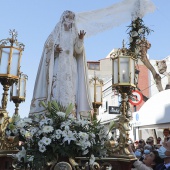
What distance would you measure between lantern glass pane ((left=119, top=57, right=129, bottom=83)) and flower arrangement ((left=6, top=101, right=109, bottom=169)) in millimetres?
1625

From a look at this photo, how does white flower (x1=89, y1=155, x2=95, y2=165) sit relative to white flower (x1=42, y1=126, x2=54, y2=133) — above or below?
below

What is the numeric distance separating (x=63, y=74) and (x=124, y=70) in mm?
1510

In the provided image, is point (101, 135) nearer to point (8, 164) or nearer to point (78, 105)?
point (8, 164)

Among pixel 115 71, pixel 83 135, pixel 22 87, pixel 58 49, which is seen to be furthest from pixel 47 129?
pixel 22 87

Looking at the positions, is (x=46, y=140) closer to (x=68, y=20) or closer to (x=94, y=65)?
(x=68, y=20)

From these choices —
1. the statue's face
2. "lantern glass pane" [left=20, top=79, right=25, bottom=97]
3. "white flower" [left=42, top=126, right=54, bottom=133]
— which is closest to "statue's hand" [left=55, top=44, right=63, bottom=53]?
the statue's face

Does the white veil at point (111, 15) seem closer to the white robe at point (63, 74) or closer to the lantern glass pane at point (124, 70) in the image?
the white robe at point (63, 74)

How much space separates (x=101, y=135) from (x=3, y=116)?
5.38ft

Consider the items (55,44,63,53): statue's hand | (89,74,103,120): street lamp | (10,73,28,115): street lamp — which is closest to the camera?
(55,44,63,53): statue's hand

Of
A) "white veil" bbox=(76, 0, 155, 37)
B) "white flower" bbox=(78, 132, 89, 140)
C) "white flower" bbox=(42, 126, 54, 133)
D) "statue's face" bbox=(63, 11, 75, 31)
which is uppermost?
"white veil" bbox=(76, 0, 155, 37)

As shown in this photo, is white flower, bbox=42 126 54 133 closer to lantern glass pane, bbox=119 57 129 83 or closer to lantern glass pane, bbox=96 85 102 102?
lantern glass pane, bbox=119 57 129 83

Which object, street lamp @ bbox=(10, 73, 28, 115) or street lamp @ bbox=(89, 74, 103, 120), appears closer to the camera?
street lamp @ bbox=(10, 73, 28, 115)

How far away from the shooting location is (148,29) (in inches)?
295

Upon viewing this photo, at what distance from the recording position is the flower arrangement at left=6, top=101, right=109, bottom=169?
10.2ft
